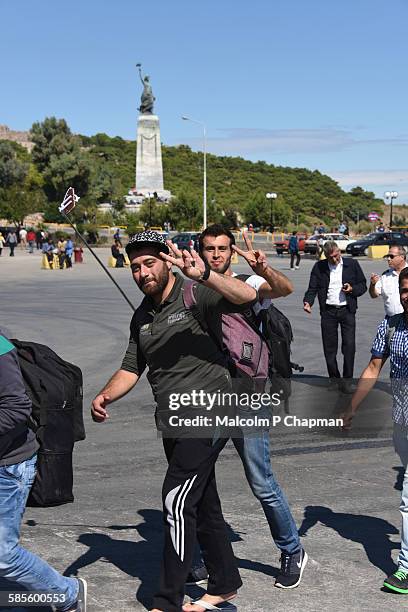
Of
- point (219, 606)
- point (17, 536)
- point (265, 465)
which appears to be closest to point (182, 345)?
point (265, 465)

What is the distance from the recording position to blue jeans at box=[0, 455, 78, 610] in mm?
3887

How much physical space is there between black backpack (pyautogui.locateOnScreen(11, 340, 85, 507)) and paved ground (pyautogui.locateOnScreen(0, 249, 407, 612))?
0.72m

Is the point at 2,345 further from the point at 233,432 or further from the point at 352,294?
the point at 352,294

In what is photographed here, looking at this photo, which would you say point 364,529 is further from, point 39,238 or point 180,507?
point 39,238

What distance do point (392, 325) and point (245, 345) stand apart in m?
0.98

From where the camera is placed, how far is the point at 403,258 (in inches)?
377

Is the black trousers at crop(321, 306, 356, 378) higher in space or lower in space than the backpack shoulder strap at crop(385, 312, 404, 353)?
lower

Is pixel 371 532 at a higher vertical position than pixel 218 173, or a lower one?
lower

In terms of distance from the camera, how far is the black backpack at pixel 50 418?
4.07 meters

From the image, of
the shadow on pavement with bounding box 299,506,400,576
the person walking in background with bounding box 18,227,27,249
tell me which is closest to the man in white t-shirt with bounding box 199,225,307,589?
the shadow on pavement with bounding box 299,506,400,576

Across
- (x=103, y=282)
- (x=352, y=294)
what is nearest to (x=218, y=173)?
(x=103, y=282)

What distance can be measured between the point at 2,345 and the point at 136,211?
293ft

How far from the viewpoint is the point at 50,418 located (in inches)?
161

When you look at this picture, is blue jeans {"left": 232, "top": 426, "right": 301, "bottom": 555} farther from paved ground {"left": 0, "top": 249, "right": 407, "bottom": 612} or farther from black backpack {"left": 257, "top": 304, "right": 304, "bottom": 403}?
black backpack {"left": 257, "top": 304, "right": 304, "bottom": 403}
